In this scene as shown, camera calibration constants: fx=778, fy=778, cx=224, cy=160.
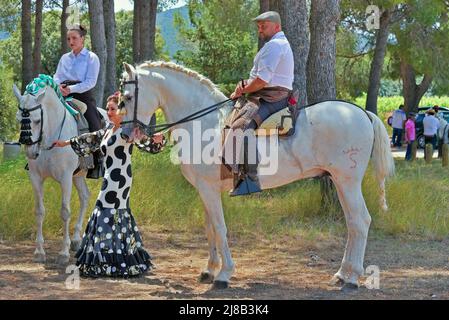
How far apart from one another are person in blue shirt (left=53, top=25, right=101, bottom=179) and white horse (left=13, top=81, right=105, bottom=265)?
40 cm

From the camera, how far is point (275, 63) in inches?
290

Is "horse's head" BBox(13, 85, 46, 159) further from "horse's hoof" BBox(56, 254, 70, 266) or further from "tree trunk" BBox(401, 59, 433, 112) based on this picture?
"tree trunk" BBox(401, 59, 433, 112)

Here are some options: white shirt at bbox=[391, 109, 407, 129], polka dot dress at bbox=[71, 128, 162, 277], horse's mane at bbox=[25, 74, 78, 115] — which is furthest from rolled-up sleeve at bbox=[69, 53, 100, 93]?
white shirt at bbox=[391, 109, 407, 129]

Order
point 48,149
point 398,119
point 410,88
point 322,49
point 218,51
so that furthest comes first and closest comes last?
point 218,51 → point 410,88 → point 398,119 → point 322,49 → point 48,149

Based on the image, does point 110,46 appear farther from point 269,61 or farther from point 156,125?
point 269,61

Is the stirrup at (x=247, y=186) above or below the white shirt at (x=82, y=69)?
below

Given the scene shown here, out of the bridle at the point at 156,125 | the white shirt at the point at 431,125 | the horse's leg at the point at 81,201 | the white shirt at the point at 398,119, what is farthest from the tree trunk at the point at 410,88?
the bridle at the point at 156,125

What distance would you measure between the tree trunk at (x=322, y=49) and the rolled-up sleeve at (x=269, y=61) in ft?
15.1

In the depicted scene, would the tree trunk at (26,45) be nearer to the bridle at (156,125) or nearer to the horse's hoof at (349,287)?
the bridle at (156,125)

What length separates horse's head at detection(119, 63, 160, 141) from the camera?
292 inches

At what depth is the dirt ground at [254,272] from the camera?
24.2 feet

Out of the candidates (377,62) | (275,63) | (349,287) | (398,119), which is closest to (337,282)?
(349,287)

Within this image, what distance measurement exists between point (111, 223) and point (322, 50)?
5.29 m
